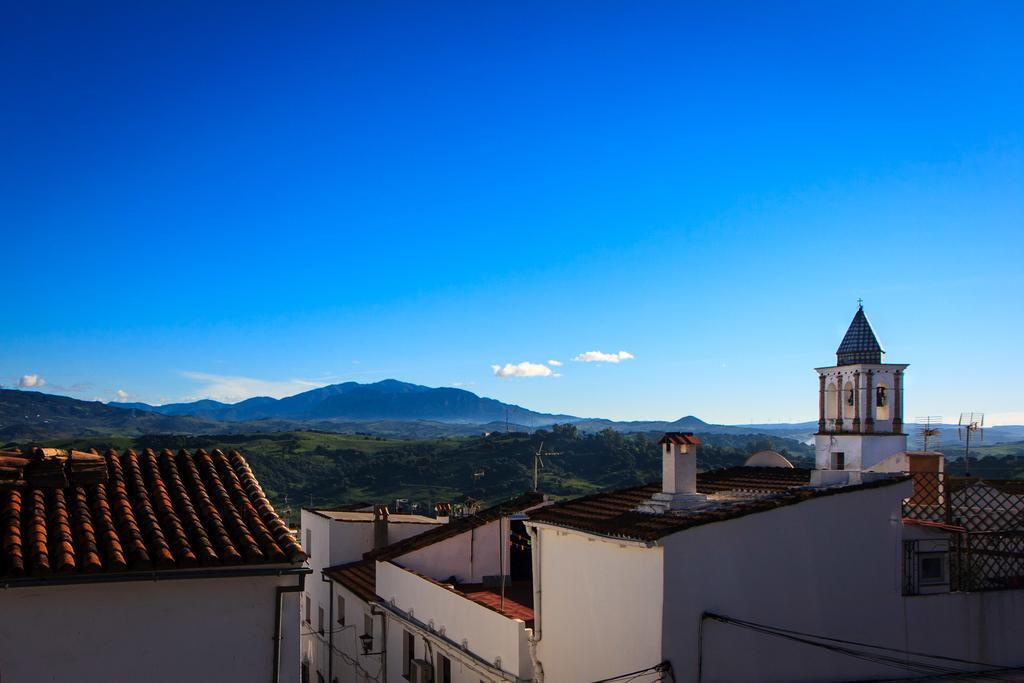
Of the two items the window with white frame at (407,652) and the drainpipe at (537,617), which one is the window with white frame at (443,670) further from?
the drainpipe at (537,617)

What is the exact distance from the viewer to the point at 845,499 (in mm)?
13258

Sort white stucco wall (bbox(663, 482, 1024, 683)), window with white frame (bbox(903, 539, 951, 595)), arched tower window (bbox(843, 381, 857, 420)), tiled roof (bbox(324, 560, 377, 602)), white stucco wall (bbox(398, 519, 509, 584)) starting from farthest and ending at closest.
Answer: arched tower window (bbox(843, 381, 857, 420))
tiled roof (bbox(324, 560, 377, 602))
white stucco wall (bbox(398, 519, 509, 584))
window with white frame (bbox(903, 539, 951, 595))
white stucco wall (bbox(663, 482, 1024, 683))

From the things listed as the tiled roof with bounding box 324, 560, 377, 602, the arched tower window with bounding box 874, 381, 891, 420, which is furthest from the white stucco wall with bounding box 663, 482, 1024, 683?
the arched tower window with bounding box 874, 381, 891, 420

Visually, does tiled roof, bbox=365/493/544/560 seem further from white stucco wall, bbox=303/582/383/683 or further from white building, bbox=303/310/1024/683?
white building, bbox=303/310/1024/683

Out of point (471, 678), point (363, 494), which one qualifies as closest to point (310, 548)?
point (471, 678)

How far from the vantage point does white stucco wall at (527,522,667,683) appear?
1223cm

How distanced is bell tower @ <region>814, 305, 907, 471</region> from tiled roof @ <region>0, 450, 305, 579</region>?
24.8 m

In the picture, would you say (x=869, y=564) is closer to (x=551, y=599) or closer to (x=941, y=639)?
(x=941, y=639)

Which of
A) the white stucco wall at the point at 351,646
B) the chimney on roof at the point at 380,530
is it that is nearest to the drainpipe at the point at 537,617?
the white stucco wall at the point at 351,646

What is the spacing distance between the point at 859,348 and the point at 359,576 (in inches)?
763

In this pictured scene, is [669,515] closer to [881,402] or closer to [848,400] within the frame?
[848,400]

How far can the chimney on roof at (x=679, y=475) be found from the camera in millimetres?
13827

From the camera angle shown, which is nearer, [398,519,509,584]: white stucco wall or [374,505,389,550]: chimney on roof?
[398,519,509,584]: white stucco wall

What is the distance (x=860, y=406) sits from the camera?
32.5 meters
